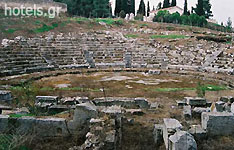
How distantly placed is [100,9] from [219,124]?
1868 inches

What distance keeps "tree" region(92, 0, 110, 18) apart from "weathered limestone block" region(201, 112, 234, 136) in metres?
46.7

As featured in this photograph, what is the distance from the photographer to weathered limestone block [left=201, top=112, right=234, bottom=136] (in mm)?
7867

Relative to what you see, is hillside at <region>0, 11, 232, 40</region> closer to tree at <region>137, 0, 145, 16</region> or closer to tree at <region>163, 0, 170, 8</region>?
tree at <region>137, 0, 145, 16</region>

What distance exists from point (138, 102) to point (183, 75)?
9867mm

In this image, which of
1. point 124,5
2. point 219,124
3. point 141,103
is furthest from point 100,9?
point 219,124

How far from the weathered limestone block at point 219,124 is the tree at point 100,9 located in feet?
153

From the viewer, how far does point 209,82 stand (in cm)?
1830

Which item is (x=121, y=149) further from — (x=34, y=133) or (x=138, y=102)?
(x=138, y=102)

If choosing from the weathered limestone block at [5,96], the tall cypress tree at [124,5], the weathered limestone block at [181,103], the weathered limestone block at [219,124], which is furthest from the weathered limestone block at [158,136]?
the tall cypress tree at [124,5]

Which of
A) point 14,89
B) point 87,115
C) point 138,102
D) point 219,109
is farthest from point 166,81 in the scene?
point 87,115

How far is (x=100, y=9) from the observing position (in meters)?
52.8

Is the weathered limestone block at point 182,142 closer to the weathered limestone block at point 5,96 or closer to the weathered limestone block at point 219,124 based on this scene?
the weathered limestone block at point 219,124

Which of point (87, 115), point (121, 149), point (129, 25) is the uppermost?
point (129, 25)

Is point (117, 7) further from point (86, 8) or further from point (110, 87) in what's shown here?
point (110, 87)
